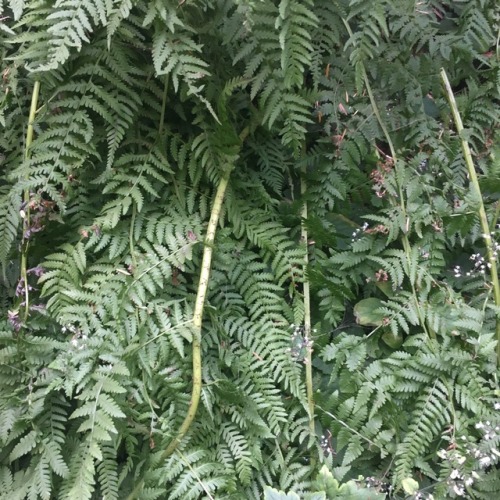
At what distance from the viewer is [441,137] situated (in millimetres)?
1959

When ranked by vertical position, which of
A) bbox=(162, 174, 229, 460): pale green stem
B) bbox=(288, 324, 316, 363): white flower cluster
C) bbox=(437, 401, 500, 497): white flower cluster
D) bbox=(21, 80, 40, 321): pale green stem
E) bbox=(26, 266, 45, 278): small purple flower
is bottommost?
bbox=(437, 401, 500, 497): white flower cluster

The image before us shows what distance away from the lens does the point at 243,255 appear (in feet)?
6.09

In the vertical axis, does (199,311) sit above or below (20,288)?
below

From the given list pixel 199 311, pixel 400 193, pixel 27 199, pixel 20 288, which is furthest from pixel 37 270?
pixel 400 193

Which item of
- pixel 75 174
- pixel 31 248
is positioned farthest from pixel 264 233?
pixel 31 248

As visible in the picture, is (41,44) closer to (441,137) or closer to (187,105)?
(187,105)

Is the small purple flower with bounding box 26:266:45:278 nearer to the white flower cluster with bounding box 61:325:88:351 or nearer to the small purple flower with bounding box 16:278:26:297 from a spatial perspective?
the small purple flower with bounding box 16:278:26:297

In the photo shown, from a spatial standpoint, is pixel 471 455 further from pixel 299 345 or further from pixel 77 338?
pixel 77 338

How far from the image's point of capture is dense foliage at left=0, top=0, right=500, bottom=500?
1577mm

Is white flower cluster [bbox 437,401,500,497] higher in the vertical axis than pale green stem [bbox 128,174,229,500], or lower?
lower

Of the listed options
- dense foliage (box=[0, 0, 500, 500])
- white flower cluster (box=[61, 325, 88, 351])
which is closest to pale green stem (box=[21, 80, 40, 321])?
dense foliage (box=[0, 0, 500, 500])

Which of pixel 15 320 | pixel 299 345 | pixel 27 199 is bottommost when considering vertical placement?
pixel 299 345

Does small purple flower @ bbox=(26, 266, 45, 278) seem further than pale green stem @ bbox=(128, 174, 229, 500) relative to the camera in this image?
Yes

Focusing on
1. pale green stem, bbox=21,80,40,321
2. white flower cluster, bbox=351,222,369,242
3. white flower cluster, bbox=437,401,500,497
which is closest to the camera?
white flower cluster, bbox=437,401,500,497
